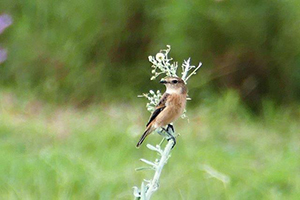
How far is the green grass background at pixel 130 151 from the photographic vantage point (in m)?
4.36

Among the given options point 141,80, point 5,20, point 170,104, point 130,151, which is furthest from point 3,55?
point 170,104

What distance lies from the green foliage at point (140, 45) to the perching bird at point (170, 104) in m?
4.84

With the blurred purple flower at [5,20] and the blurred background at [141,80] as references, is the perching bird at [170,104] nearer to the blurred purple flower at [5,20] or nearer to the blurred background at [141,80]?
the blurred background at [141,80]

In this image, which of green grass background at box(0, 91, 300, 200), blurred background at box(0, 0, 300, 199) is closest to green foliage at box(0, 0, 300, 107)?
blurred background at box(0, 0, 300, 199)

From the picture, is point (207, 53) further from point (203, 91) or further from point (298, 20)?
point (298, 20)

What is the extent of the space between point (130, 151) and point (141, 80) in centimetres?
217

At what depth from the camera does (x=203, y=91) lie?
22.4ft

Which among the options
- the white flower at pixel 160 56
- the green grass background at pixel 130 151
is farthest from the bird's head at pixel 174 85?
the green grass background at pixel 130 151

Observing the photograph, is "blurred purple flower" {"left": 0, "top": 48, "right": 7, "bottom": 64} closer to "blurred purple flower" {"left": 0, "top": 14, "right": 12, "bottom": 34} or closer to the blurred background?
the blurred background

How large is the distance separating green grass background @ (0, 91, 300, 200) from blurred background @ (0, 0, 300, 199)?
0.05 feet

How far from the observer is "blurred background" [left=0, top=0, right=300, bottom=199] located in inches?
214

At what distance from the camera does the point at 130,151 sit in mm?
5258

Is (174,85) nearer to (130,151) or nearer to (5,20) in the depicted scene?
(130,151)

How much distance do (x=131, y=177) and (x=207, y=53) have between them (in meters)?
2.64
